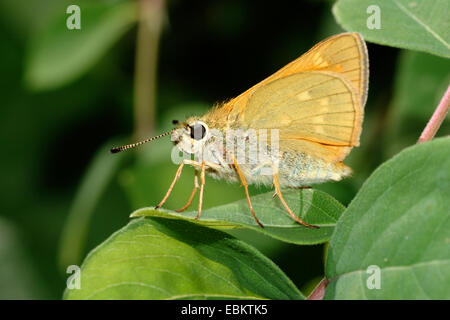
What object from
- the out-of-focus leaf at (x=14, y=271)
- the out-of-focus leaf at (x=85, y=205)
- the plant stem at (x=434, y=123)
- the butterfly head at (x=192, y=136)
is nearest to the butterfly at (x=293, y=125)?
the butterfly head at (x=192, y=136)

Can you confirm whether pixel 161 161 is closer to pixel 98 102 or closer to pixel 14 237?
pixel 98 102

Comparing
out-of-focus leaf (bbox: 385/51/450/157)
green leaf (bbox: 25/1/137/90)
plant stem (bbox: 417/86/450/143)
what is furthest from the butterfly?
green leaf (bbox: 25/1/137/90)

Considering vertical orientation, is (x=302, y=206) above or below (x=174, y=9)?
below

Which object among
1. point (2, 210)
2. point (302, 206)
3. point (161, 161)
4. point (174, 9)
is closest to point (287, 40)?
point (174, 9)

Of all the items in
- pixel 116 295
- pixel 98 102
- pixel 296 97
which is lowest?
pixel 116 295

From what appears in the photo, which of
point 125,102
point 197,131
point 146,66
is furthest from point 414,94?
point 125,102
